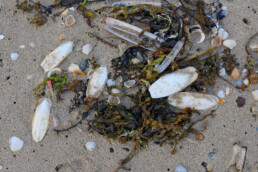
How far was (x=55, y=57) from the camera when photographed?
7.91 feet

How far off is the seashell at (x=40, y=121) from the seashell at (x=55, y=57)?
36cm

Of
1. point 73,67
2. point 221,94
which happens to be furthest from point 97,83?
point 221,94

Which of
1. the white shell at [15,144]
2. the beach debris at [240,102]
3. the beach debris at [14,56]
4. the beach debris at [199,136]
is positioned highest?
the beach debris at [14,56]

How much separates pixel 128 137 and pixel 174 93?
0.60m

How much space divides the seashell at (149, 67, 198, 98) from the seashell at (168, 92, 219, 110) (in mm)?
66

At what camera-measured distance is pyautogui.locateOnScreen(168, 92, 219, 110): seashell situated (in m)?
2.27

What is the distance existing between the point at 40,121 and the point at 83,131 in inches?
17.0

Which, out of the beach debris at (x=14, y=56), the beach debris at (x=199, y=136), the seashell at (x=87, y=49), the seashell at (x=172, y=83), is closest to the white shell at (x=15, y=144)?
the beach debris at (x=14, y=56)

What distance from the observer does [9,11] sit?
2.60 meters

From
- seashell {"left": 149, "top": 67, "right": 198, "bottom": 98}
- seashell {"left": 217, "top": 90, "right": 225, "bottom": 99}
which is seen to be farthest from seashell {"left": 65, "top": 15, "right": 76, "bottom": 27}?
seashell {"left": 217, "top": 90, "right": 225, "bottom": 99}

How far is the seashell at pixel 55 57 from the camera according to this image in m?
2.41

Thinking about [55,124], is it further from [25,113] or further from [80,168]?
[80,168]

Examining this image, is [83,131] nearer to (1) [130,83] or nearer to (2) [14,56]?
(1) [130,83]

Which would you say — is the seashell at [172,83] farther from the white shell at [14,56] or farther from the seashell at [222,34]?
the white shell at [14,56]
